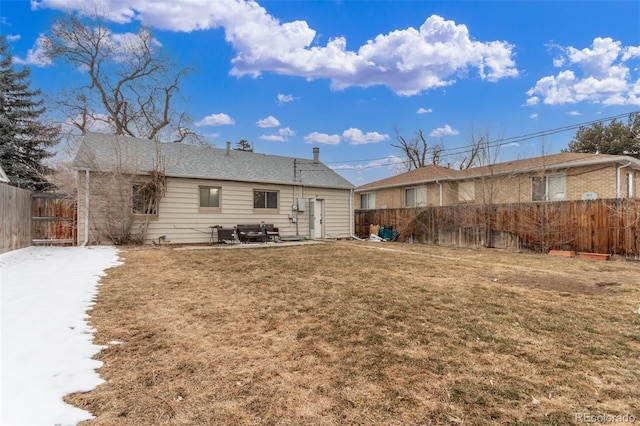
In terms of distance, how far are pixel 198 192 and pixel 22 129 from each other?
498 inches

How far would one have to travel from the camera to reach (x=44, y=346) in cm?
298

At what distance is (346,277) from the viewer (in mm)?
6371

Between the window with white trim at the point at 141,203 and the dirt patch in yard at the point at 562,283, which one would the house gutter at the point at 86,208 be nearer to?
the window with white trim at the point at 141,203

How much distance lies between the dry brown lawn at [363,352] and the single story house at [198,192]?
271 inches

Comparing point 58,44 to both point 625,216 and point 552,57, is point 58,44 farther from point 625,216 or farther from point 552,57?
point 625,216

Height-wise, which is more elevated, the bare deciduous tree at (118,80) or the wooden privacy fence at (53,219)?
the bare deciduous tree at (118,80)

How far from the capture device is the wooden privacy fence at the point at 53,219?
36.3 feet

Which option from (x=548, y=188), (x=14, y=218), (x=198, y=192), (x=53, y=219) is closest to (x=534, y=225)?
(x=548, y=188)

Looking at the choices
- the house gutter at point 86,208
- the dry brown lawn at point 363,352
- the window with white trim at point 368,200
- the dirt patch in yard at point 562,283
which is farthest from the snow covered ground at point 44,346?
the window with white trim at point 368,200

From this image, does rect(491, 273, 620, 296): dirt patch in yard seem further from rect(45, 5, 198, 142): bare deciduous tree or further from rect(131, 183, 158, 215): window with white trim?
rect(45, 5, 198, 142): bare deciduous tree

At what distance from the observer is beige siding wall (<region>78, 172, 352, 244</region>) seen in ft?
37.1

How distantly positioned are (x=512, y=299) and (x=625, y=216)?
8047 millimetres

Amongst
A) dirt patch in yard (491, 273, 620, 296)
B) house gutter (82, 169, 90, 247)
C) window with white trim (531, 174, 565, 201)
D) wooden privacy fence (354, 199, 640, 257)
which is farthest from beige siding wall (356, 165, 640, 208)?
house gutter (82, 169, 90, 247)
